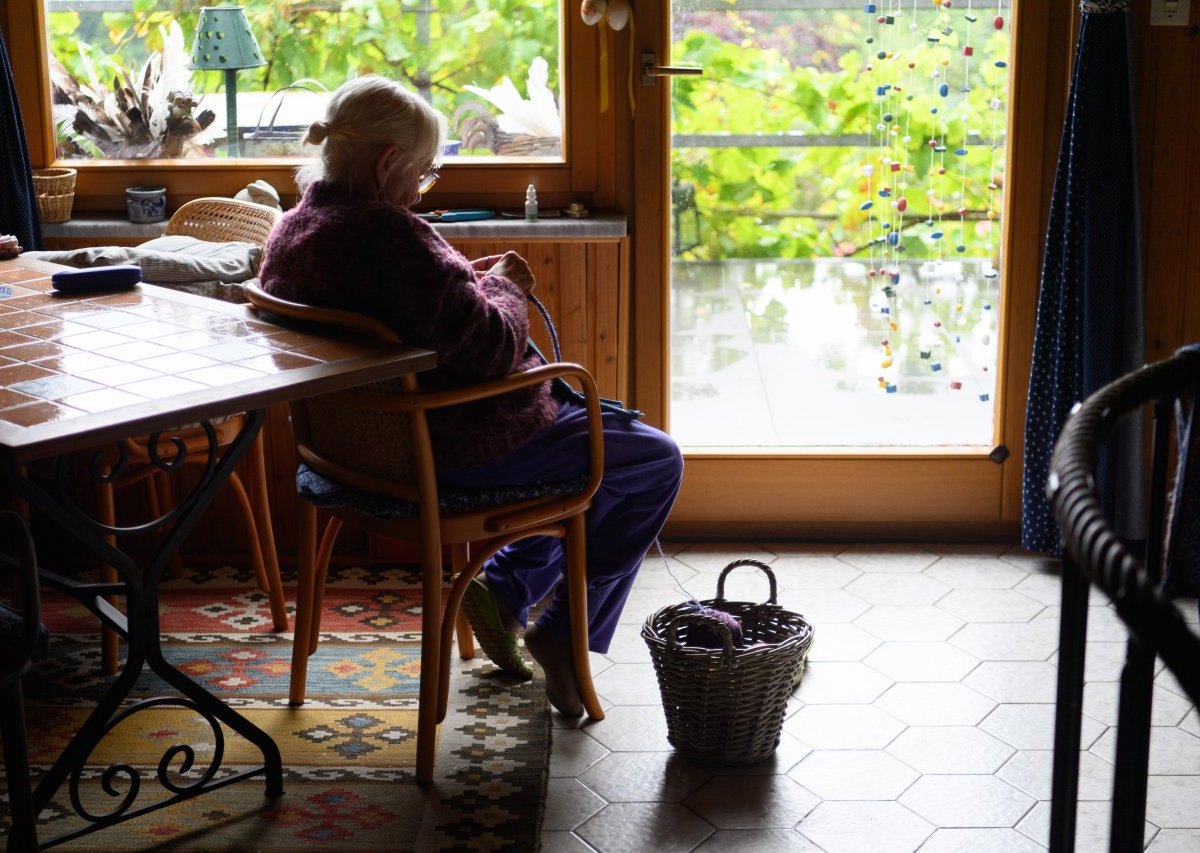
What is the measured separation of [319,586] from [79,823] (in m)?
0.65

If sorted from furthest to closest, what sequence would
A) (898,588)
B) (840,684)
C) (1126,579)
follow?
(898,588), (840,684), (1126,579)

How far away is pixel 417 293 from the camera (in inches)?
91.7

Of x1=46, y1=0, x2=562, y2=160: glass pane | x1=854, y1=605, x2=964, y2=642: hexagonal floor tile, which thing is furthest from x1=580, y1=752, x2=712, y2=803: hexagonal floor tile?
x1=46, y1=0, x2=562, y2=160: glass pane

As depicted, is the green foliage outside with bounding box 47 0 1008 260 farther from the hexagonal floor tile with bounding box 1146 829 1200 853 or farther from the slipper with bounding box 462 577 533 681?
the hexagonal floor tile with bounding box 1146 829 1200 853

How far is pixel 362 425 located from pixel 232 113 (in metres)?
1.44

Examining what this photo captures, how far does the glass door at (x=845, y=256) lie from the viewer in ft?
11.4

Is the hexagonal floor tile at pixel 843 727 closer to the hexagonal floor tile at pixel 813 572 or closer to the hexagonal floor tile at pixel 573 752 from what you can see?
the hexagonal floor tile at pixel 573 752

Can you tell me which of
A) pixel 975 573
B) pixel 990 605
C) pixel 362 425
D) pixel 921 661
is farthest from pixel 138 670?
pixel 975 573

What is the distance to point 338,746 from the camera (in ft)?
8.73

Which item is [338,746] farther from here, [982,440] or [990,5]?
[990,5]

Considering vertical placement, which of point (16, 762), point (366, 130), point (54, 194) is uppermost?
point (366, 130)

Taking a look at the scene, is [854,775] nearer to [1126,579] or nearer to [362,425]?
[362,425]

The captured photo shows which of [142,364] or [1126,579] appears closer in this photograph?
[1126,579]

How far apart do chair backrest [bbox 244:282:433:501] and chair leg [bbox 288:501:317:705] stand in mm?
121
